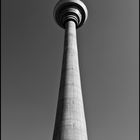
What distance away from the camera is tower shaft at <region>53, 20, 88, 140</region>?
18.9 metres

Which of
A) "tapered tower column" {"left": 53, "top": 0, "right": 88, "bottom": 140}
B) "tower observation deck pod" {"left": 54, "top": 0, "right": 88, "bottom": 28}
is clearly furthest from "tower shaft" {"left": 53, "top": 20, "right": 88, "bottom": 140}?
"tower observation deck pod" {"left": 54, "top": 0, "right": 88, "bottom": 28}

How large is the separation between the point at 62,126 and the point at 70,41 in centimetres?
1304

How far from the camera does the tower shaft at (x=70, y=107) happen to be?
1888 centimetres

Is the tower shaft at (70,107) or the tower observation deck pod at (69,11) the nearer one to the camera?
the tower shaft at (70,107)

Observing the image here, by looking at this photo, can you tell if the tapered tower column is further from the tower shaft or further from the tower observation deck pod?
the tower observation deck pod

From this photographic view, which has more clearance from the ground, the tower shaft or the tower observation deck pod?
the tower observation deck pod

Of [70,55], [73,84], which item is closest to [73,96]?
[73,84]

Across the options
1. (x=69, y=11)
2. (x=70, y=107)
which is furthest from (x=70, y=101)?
(x=69, y=11)

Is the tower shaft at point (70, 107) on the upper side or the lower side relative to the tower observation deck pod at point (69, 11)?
lower

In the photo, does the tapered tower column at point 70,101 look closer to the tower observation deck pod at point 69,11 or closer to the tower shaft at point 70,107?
the tower shaft at point 70,107

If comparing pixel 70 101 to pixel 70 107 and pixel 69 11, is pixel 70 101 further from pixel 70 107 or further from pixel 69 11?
pixel 69 11

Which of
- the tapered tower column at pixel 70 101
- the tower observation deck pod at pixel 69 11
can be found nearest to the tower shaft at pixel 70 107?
the tapered tower column at pixel 70 101

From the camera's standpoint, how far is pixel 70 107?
20453 mm

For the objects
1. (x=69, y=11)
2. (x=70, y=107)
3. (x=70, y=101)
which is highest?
(x=69, y=11)
